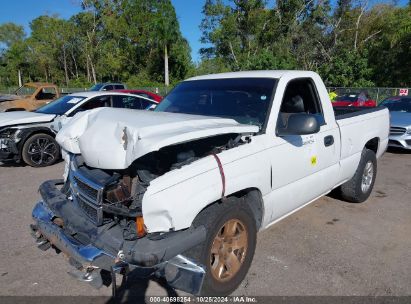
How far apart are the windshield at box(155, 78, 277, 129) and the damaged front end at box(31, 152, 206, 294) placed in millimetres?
1357

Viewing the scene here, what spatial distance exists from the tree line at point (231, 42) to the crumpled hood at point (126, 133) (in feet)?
103

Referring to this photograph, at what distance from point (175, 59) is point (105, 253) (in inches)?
1796

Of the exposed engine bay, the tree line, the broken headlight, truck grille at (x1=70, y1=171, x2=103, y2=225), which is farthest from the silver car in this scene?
the tree line

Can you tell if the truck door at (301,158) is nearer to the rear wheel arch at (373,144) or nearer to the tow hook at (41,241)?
the rear wheel arch at (373,144)

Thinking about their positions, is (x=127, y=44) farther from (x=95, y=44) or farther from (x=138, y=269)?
(x=138, y=269)

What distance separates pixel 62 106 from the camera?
28.7 ft

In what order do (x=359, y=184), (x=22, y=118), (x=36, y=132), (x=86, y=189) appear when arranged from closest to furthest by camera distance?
(x=86, y=189), (x=359, y=184), (x=22, y=118), (x=36, y=132)

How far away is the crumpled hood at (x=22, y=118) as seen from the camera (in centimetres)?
763

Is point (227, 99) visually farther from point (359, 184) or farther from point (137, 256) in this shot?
point (359, 184)

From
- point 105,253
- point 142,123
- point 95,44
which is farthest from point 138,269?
point 95,44

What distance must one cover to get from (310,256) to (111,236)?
2178mm

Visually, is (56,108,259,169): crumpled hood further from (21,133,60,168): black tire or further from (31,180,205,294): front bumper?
(21,133,60,168): black tire

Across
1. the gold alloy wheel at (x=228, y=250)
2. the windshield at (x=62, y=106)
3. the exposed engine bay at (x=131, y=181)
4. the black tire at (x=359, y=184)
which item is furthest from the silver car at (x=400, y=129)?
the windshield at (x=62, y=106)

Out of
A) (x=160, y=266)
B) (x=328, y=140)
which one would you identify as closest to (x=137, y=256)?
(x=160, y=266)
